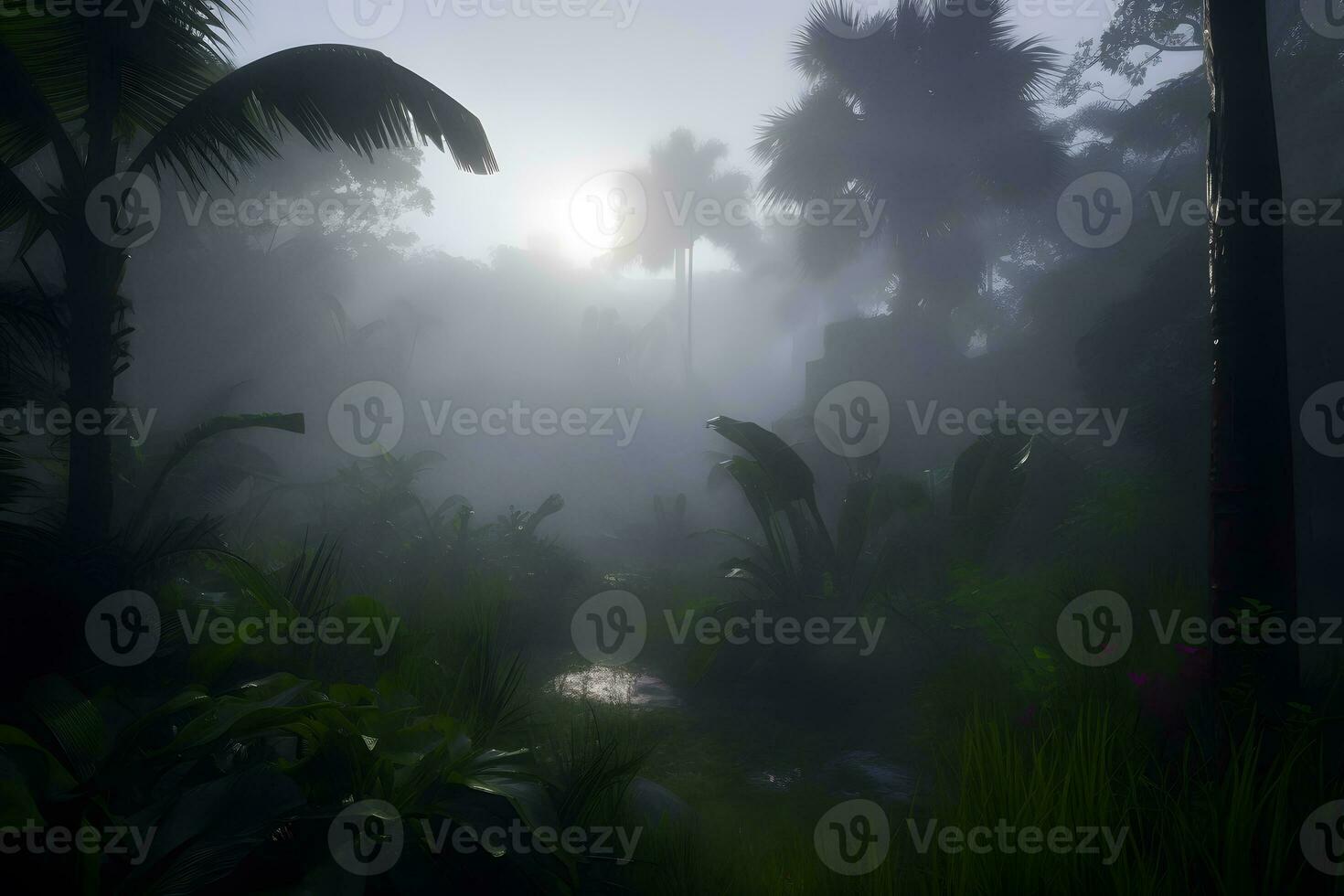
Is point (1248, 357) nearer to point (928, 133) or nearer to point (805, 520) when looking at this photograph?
point (805, 520)

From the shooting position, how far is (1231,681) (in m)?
2.45

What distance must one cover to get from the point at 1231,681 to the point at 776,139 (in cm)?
1350

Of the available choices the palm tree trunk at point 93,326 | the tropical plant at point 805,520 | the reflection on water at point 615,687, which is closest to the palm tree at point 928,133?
the tropical plant at point 805,520

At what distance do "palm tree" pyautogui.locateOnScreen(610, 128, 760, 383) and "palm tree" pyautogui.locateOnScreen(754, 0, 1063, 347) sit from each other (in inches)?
551

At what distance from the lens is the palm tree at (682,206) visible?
27422mm

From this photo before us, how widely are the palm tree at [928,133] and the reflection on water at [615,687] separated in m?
10.3

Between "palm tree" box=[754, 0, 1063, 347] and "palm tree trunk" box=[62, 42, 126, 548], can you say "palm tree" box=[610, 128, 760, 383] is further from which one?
"palm tree trunk" box=[62, 42, 126, 548]

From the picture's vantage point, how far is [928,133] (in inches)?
494

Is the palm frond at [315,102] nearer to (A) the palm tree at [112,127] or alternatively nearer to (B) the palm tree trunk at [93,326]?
(A) the palm tree at [112,127]

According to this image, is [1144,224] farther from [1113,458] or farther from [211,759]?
[211,759]

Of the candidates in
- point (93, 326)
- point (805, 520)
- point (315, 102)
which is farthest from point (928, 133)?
point (93, 326)

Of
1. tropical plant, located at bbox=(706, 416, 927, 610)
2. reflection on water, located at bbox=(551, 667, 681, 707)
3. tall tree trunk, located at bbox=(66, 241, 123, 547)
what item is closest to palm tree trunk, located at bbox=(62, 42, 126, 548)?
tall tree trunk, located at bbox=(66, 241, 123, 547)

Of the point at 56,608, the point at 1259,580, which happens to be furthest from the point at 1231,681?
the point at 56,608

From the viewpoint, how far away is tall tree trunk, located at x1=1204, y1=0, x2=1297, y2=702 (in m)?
2.45
